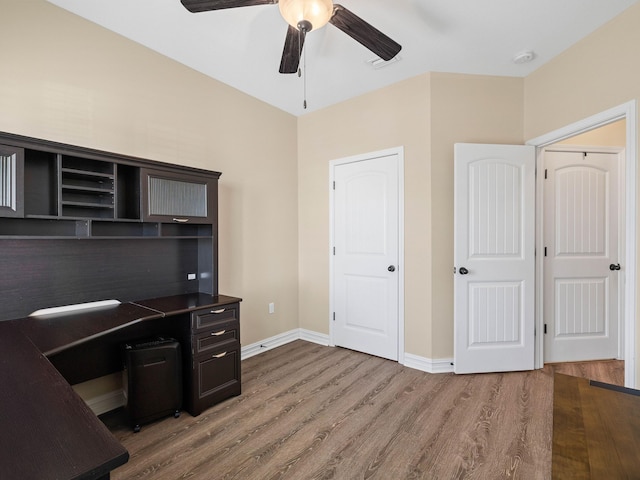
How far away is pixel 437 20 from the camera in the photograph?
2205 millimetres

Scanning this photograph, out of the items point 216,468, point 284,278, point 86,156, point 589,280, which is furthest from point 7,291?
point 589,280

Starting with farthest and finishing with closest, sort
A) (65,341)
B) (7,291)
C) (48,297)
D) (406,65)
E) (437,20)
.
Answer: (406,65)
(437,20)
(48,297)
(7,291)
(65,341)

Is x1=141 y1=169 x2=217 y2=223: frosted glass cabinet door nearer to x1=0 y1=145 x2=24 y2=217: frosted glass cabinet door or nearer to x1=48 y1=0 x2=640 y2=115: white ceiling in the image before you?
x1=0 y1=145 x2=24 y2=217: frosted glass cabinet door

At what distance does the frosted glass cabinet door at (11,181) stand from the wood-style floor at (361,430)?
1.55m

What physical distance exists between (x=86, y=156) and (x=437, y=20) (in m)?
2.60

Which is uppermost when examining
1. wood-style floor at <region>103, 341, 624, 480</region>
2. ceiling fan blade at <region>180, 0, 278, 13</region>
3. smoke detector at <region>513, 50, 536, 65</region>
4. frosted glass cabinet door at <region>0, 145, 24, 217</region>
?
smoke detector at <region>513, 50, 536, 65</region>

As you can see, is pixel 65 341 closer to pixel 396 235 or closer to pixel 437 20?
pixel 396 235

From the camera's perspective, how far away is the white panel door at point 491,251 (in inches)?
112

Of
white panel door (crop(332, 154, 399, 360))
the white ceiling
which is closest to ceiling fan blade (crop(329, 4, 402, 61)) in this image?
the white ceiling

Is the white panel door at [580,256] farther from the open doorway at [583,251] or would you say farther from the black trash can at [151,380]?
the black trash can at [151,380]

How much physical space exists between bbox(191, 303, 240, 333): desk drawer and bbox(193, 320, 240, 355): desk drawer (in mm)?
36

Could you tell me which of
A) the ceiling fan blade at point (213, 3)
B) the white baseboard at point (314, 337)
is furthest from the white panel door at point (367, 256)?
the ceiling fan blade at point (213, 3)

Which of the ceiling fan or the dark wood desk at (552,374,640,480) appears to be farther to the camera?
Result: the ceiling fan

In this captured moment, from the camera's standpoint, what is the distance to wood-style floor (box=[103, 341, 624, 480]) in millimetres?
1726
